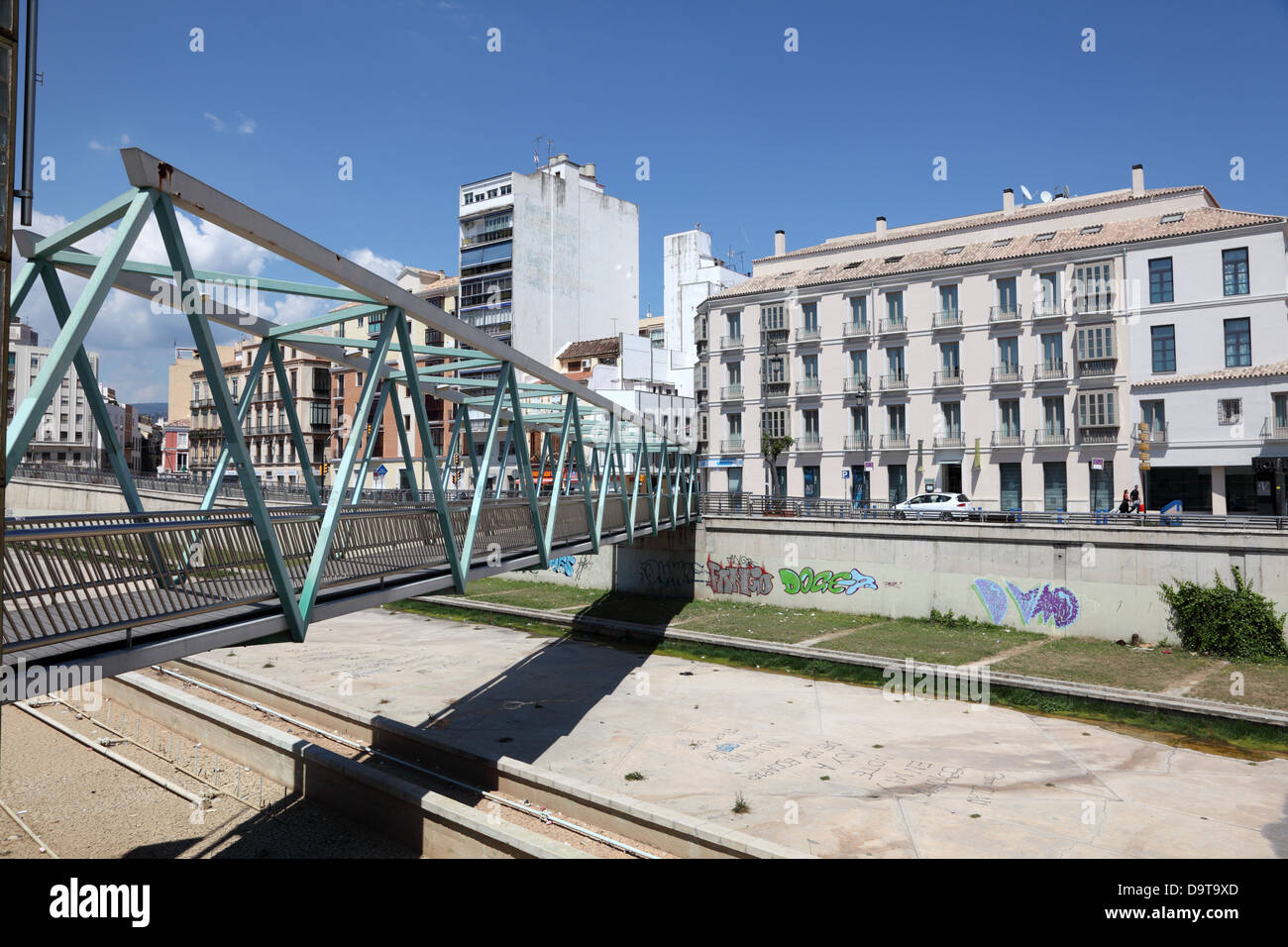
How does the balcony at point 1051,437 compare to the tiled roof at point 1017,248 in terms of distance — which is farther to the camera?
the balcony at point 1051,437

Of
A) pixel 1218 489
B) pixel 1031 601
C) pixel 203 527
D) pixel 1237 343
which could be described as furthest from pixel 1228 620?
pixel 203 527

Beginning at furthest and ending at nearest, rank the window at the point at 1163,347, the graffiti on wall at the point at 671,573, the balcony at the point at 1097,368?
the balcony at the point at 1097,368, the window at the point at 1163,347, the graffiti on wall at the point at 671,573

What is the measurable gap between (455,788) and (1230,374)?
37.1 m

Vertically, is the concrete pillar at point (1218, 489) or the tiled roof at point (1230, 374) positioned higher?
the tiled roof at point (1230, 374)

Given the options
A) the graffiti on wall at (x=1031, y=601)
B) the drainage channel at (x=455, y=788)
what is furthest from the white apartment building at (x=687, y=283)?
the drainage channel at (x=455, y=788)

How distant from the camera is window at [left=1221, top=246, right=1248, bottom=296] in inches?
1430

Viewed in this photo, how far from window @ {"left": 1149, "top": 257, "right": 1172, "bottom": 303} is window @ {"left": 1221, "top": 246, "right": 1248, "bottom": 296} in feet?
6.70

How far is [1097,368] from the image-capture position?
39.8 metres

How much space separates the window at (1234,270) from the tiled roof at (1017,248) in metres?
1.15

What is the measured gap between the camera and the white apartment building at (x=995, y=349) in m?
37.2

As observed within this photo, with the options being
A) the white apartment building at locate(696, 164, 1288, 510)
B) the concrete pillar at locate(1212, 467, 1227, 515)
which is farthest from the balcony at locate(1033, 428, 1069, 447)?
the concrete pillar at locate(1212, 467, 1227, 515)

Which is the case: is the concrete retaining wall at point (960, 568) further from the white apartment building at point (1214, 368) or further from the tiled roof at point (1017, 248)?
the tiled roof at point (1017, 248)

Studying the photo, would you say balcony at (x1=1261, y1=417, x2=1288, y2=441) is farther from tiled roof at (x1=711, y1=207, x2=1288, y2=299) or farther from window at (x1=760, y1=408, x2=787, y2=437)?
window at (x1=760, y1=408, x2=787, y2=437)
